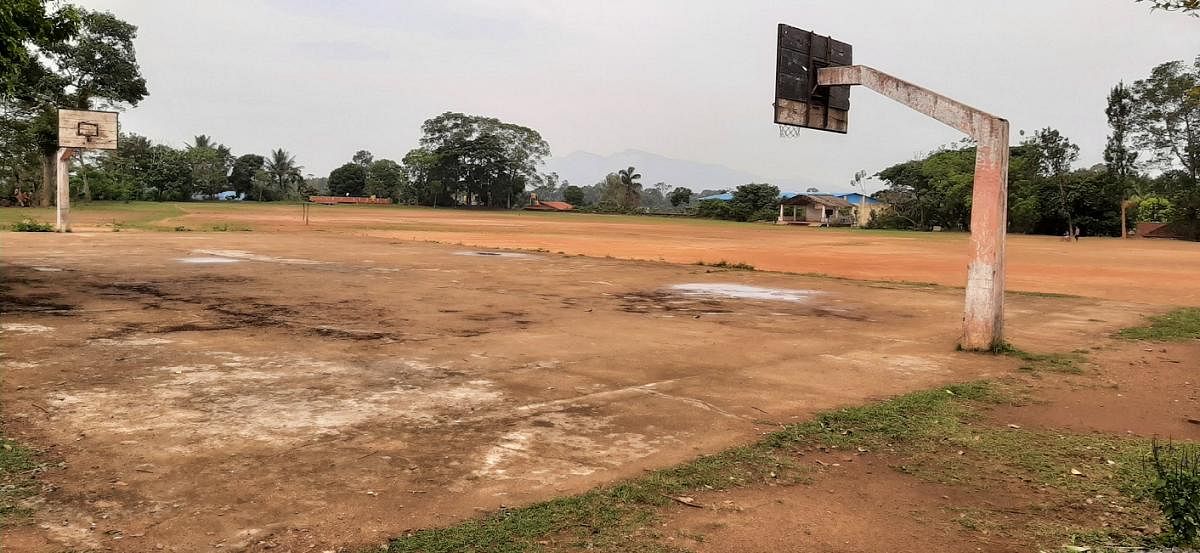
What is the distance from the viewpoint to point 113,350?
6922mm

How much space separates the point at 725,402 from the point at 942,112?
15.4ft

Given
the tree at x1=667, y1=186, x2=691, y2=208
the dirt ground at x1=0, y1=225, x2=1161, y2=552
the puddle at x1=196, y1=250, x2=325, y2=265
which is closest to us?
the dirt ground at x1=0, y1=225, x2=1161, y2=552

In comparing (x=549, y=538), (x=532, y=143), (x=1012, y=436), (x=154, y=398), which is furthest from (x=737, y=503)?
(x=532, y=143)

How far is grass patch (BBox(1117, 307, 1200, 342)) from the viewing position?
949 cm

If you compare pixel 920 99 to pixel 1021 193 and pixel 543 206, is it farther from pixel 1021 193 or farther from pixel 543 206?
pixel 543 206

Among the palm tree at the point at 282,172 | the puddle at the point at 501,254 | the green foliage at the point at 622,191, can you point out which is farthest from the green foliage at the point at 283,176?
the puddle at the point at 501,254

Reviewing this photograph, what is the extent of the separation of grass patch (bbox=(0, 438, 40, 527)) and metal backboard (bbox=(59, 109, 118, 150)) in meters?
27.5

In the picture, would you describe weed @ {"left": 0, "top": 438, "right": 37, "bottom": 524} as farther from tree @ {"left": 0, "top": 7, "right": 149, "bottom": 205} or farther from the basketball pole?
tree @ {"left": 0, "top": 7, "right": 149, "bottom": 205}

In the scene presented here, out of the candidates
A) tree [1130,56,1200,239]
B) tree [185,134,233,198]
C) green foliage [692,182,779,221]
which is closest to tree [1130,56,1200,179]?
tree [1130,56,1200,239]

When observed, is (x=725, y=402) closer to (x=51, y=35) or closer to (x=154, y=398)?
(x=154, y=398)

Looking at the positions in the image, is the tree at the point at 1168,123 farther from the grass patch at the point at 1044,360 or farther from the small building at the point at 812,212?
the grass patch at the point at 1044,360

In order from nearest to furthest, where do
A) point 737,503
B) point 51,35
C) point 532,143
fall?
1. point 737,503
2. point 51,35
3. point 532,143

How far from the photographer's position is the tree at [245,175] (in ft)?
290

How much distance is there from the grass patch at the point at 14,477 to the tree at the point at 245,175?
3654 inches
